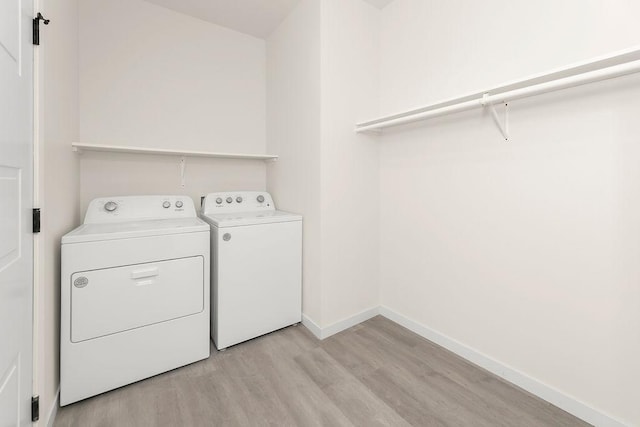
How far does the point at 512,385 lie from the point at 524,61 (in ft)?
5.65

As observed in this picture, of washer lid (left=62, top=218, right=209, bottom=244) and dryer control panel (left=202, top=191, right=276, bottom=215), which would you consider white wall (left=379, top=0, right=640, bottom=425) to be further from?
washer lid (left=62, top=218, right=209, bottom=244)

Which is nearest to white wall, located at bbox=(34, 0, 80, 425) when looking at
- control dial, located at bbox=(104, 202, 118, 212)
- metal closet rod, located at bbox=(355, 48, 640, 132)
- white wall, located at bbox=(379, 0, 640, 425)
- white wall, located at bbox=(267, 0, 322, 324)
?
control dial, located at bbox=(104, 202, 118, 212)

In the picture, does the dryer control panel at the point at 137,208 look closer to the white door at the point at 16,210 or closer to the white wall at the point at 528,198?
the white door at the point at 16,210

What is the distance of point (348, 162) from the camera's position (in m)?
2.07

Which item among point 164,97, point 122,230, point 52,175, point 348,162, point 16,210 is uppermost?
point 164,97

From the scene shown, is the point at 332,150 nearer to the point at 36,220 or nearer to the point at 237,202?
the point at 237,202

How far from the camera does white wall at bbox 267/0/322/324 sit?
6.48 ft

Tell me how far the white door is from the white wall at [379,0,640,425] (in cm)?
201

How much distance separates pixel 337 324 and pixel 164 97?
2.23 meters

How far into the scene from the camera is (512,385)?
4.83 feet

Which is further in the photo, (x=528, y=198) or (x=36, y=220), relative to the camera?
(x=528, y=198)

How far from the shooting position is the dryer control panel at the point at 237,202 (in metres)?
2.16

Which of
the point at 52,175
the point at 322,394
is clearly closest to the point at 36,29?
the point at 52,175

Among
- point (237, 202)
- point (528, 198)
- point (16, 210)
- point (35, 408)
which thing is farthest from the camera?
point (237, 202)
